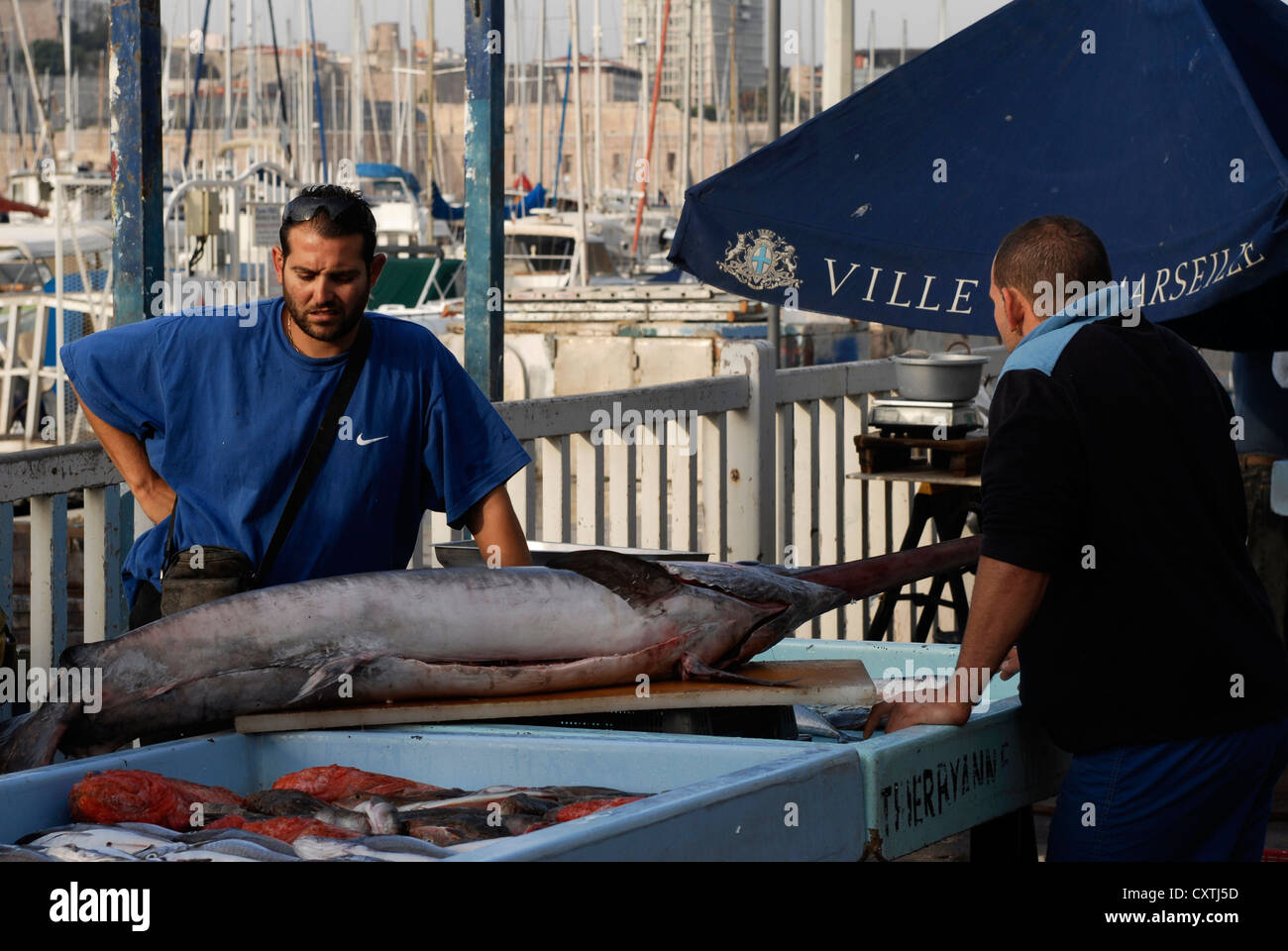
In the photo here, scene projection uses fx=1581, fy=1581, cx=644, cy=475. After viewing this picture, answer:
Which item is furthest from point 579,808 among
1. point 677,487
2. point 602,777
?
point 677,487

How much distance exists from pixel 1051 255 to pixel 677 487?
3.55 meters

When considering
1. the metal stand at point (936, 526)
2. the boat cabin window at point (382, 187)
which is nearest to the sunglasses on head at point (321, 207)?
the metal stand at point (936, 526)

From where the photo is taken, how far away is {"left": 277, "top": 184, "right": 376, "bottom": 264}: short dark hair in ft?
11.9

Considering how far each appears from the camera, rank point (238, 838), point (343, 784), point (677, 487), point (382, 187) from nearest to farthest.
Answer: point (238, 838), point (343, 784), point (677, 487), point (382, 187)

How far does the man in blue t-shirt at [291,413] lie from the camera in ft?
12.1

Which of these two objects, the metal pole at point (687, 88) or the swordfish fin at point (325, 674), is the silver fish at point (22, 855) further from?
the metal pole at point (687, 88)

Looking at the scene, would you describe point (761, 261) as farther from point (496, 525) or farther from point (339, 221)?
point (339, 221)

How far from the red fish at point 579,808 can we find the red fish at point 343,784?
Answer: 0.31 meters

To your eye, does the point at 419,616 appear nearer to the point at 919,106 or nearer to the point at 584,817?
the point at 584,817

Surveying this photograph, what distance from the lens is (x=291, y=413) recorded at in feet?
12.2

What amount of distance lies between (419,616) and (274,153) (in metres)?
28.6

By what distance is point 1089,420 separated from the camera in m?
3.22

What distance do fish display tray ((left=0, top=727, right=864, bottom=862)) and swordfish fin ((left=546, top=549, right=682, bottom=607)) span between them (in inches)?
13.1
